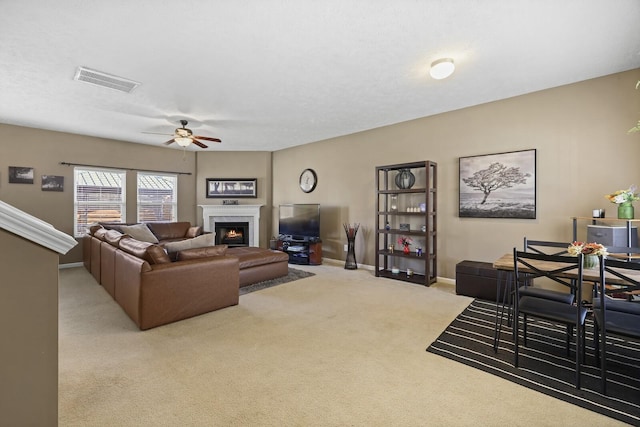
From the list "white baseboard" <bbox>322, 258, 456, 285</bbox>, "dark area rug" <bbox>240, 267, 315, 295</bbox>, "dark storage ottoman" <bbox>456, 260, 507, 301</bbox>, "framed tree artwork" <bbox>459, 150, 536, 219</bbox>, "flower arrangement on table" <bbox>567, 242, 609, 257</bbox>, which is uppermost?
"framed tree artwork" <bbox>459, 150, 536, 219</bbox>

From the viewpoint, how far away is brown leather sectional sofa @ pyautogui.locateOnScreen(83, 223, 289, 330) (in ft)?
9.36

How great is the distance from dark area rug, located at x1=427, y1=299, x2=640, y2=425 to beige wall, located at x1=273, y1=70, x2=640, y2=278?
1437 mm

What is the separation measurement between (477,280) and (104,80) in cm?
523

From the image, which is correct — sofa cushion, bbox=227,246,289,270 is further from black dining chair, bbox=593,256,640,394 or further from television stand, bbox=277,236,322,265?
black dining chair, bbox=593,256,640,394

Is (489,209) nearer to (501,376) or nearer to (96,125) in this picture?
(501,376)

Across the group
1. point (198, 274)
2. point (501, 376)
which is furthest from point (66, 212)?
point (501, 376)

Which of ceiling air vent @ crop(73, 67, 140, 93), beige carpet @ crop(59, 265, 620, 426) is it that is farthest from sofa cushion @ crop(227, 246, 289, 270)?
ceiling air vent @ crop(73, 67, 140, 93)

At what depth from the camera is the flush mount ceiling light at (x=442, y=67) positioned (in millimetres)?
2977

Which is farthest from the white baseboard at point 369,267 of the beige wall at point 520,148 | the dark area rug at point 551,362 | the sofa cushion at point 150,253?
the sofa cushion at point 150,253

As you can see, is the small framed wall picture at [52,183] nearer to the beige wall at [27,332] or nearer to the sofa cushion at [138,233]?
the sofa cushion at [138,233]

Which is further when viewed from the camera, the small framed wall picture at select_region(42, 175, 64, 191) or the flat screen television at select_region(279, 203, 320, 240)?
the flat screen television at select_region(279, 203, 320, 240)

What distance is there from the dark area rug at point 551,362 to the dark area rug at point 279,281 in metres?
2.55

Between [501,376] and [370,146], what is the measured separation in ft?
14.2

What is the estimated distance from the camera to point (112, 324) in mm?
3000
